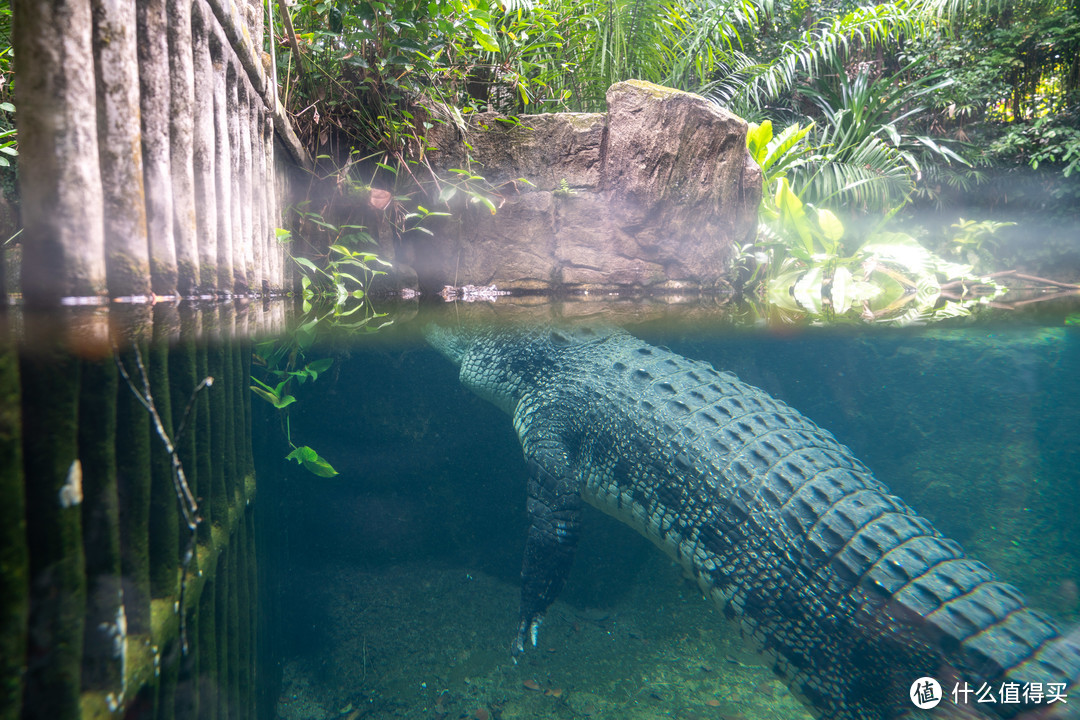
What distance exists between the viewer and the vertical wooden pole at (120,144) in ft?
3.57

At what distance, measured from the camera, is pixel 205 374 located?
132cm

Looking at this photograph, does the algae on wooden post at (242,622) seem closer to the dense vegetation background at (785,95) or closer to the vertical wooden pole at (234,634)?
the vertical wooden pole at (234,634)

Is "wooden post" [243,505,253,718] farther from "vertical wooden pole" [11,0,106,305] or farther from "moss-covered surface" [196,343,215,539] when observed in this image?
"vertical wooden pole" [11,0,106,305]

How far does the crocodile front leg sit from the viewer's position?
2377mm

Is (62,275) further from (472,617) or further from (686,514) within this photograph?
(472,617)

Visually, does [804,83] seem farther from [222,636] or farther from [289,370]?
[222,636]

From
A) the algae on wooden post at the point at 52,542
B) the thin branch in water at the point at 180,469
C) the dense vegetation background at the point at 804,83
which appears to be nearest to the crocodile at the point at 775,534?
the thin branch in water at the point at 180,469

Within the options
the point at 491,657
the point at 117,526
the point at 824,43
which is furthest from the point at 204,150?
the point at 824,43

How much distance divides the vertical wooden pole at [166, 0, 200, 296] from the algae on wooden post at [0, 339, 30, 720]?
1074 mm

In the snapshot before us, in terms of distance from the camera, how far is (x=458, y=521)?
10.9 feet

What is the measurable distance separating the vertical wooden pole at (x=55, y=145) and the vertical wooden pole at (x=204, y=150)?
672mm

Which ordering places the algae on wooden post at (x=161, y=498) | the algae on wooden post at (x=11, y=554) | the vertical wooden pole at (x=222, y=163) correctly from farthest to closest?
the vertical wooden pole at (x=222, y=163)
the algae on wooden post at (x=161, y=498)
the algae on wooden post at (x=11, y=554)

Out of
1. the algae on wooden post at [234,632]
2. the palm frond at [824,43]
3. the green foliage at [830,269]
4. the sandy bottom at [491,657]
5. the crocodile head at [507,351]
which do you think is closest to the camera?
the algae on wooden post at [234,632]

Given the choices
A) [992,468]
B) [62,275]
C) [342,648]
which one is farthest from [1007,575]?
[62,275]
